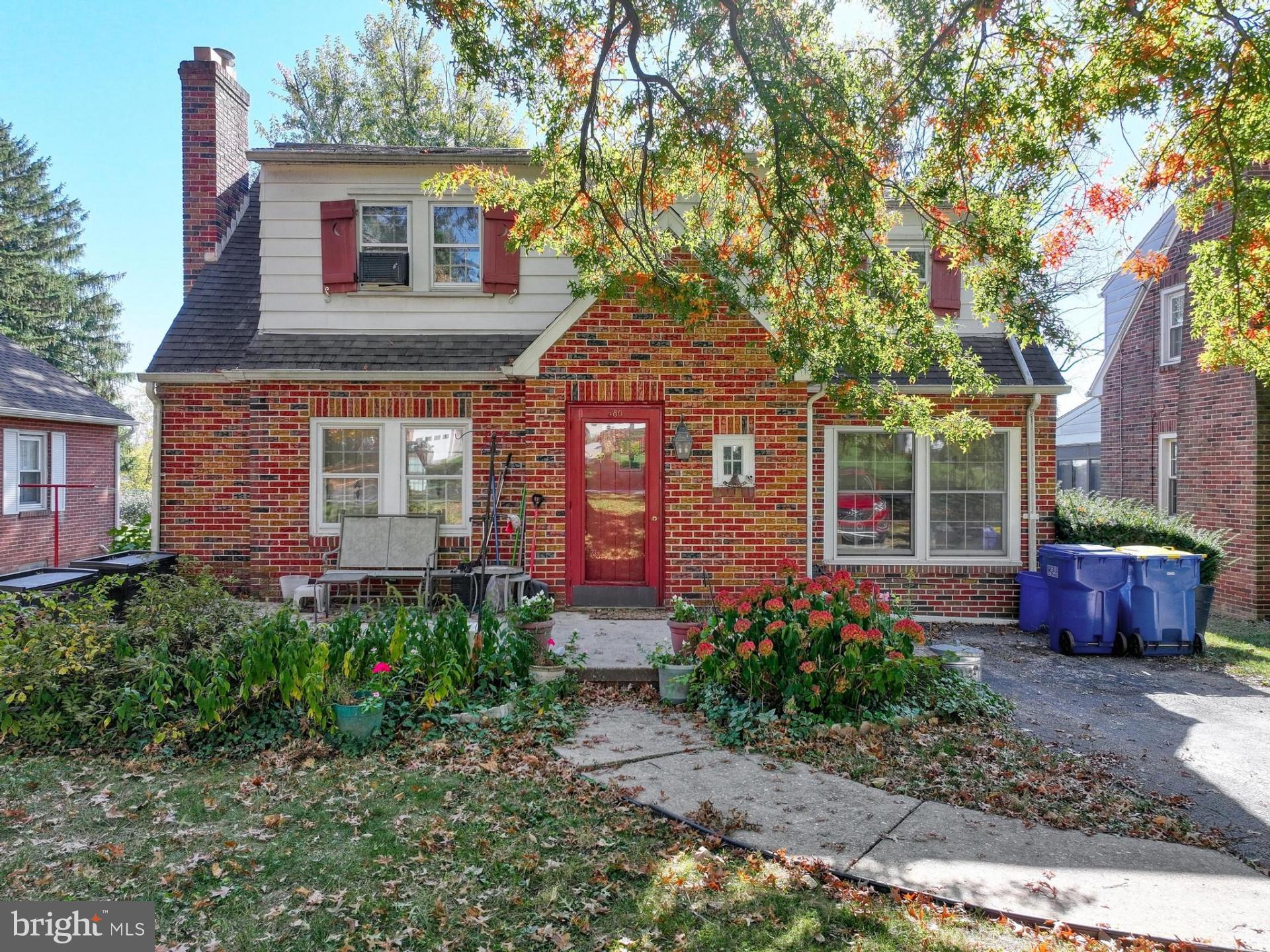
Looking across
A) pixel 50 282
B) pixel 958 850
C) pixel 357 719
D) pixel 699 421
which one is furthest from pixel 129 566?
pixel 50 282

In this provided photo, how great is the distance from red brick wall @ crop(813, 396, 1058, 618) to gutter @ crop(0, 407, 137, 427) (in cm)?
1482

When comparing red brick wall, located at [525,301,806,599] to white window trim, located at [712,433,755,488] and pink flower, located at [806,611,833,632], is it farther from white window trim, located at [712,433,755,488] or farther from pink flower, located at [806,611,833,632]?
pink flower, located at [806,611,833,632]

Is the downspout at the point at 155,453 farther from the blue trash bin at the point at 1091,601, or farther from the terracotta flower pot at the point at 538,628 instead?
the blue trash bin at the point at 1091,601

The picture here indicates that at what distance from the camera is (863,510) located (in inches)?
374

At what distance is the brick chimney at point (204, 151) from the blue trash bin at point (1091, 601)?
1176cm

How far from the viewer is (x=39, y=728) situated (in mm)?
4812

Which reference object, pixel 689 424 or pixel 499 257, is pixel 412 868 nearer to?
pixel 689 424

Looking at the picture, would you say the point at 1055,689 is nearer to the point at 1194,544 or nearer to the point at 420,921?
the point at 1194,544

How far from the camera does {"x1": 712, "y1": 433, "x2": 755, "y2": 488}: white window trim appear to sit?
879 centimetres

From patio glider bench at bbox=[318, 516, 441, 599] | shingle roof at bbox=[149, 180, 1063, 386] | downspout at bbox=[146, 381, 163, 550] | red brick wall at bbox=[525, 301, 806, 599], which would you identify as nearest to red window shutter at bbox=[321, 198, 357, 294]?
shingle roof at bbox=[149, 180, 1063, 386]

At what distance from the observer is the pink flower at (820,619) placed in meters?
5.29

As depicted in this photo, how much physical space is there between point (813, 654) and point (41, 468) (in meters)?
17.4

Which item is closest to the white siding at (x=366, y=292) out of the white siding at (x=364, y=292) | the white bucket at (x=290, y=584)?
the white siding at (x=364, y=292)

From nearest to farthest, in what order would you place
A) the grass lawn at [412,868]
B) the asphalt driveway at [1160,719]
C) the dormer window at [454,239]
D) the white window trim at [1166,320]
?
the grass lawn at [412,868] < the asphalt driveway at [1160,719] < the dormer window at [454,239] < the white window trim at [1166,320]
